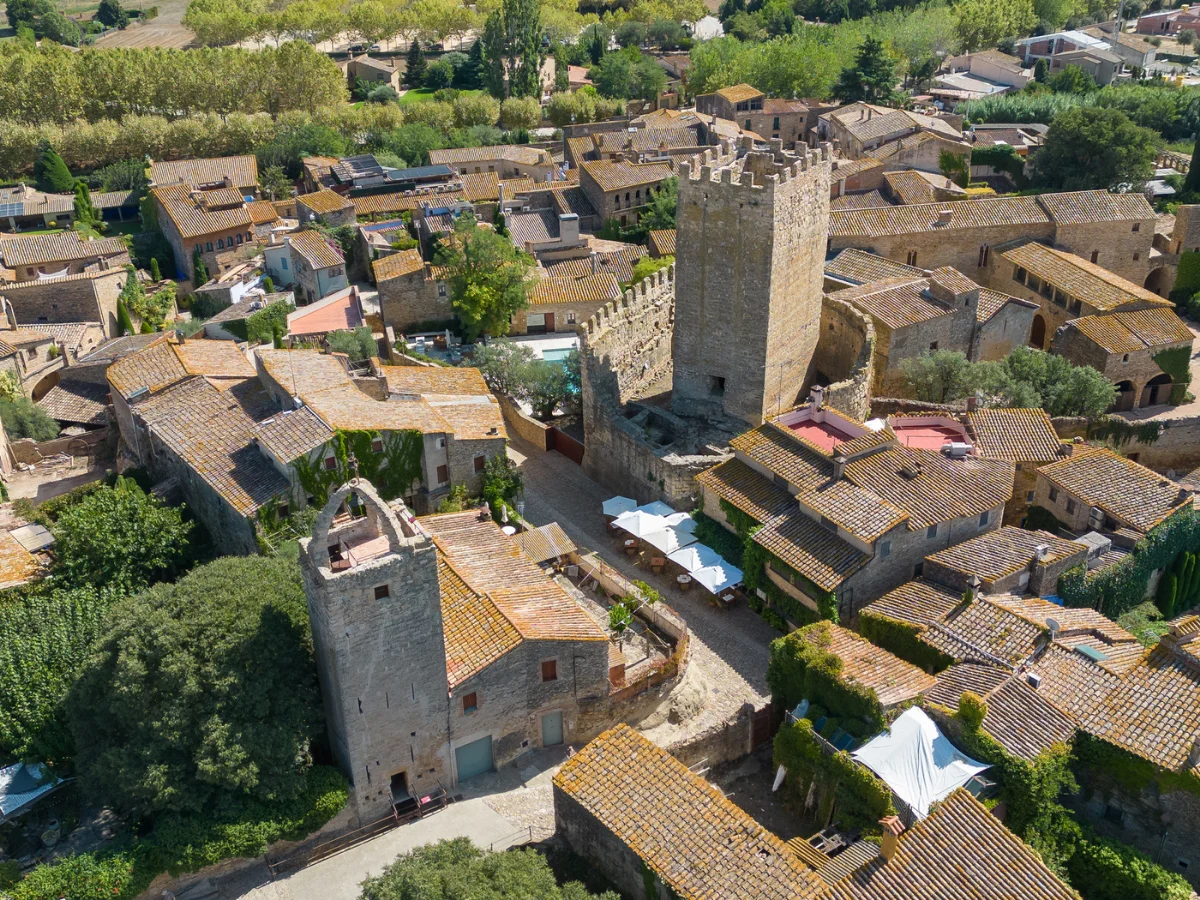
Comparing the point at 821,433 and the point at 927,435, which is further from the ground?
the point at 821,433

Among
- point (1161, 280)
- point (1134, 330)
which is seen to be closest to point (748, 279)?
point (1134, 330)

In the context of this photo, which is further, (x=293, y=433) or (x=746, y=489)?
(x=746, y=489)

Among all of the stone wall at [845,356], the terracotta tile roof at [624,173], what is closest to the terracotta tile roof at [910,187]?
the terracotta tile roof at [624,173]

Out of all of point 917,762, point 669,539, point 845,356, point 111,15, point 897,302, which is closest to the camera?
point 917,762

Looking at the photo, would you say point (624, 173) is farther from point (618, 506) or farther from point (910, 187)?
point (618, 506)

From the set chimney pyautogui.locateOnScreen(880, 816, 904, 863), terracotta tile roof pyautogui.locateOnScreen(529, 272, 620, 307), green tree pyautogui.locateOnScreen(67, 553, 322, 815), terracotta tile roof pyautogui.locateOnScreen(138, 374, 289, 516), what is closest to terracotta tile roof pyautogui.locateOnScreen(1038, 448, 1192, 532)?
chimney pyautogui.locateOnScreen(880, 816, 904, 863)

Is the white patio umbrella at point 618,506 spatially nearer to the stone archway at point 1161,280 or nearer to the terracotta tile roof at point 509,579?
the terracotta tile roof at point 509,579

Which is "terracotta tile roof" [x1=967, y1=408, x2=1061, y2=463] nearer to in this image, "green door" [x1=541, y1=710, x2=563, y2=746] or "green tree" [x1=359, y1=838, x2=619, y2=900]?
"green door" [x1=541, y1=710, x2=563, y2=746]
